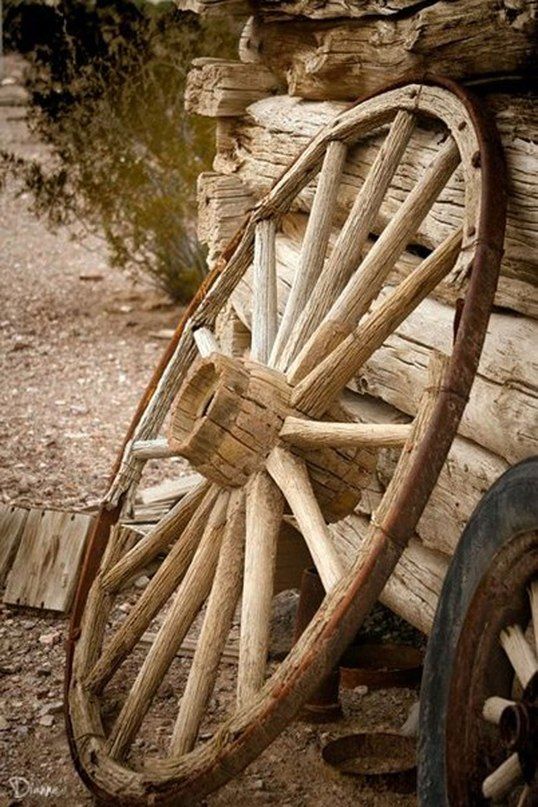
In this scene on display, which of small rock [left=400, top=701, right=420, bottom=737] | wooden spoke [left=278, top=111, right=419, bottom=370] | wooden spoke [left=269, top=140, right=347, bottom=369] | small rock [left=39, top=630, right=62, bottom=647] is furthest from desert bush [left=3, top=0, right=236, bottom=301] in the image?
small rock [left=400, top=701, right=420, bottom=737]

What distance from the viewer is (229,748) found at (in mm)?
2408

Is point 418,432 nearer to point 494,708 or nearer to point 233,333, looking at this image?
point 494,708

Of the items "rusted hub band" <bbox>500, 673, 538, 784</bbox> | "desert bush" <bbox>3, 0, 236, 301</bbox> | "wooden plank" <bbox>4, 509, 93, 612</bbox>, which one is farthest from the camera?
"desert bush" <bbox>3, 0, 236, 301</bbox>

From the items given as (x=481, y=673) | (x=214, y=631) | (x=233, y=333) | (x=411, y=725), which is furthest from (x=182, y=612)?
(x=233, y=333)

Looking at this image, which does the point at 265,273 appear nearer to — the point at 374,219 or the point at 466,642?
the point at 374,219

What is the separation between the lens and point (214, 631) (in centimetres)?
286

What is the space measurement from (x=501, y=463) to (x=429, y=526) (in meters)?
0.33

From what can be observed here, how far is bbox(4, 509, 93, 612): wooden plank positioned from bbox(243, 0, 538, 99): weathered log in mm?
1663

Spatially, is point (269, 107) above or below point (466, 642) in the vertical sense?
above

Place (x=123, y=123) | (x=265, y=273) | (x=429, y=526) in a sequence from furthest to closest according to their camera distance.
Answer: (x=123, y=123) < (x=265, y=273) < (x=429, y=526)

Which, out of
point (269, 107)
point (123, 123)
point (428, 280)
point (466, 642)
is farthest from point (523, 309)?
point (123, 123)

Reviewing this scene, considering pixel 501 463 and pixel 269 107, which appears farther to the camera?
pixel 269 107

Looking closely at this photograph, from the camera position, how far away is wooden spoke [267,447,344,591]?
2539 mm

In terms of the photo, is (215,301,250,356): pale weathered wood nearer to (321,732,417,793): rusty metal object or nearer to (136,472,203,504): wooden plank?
(136,472,203,504): wooden plank
